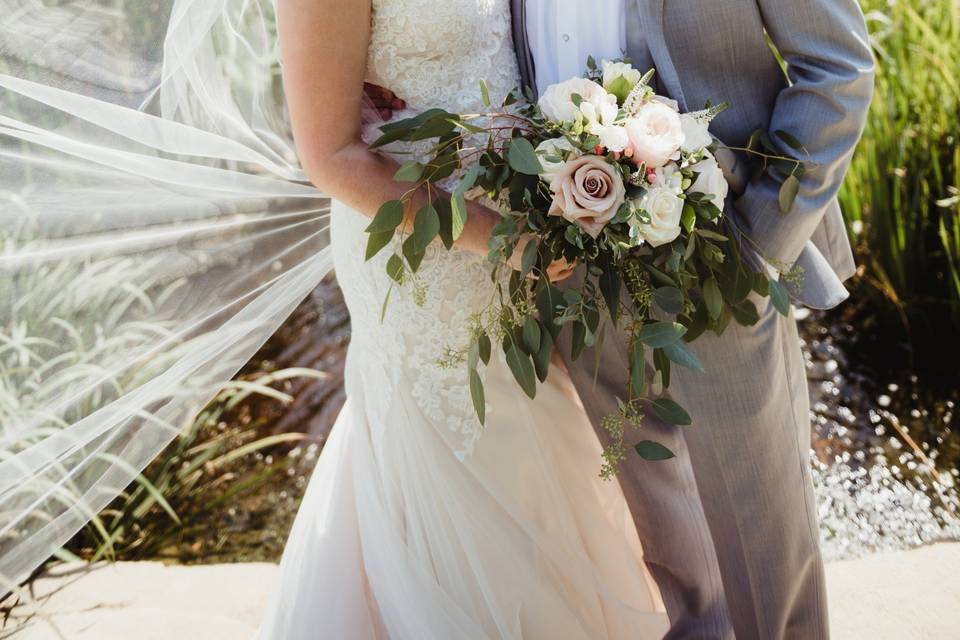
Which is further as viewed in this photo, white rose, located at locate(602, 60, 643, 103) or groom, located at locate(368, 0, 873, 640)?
groom, located at locate(368, 0, 873, 640)

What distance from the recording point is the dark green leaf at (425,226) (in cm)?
175

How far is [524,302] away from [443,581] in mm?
800

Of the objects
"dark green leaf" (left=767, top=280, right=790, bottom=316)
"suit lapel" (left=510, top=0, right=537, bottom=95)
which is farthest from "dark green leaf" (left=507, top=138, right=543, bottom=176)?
"dark green leaf" (left=767, top=280, right=790, bottom=316)

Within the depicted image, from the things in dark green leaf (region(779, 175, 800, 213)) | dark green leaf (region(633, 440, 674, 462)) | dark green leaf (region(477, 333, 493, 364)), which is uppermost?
dark green leaf (region(779, 175, 800, 213))

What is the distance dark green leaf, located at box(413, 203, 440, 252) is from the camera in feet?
5.73

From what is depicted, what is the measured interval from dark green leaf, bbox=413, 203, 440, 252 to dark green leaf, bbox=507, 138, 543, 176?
180mm

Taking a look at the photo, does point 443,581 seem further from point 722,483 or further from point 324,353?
point 324,353

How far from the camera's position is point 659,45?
6.29 ft

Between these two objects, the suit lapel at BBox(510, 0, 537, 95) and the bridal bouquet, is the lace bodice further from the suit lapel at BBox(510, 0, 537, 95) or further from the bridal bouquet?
the bridal bouquet

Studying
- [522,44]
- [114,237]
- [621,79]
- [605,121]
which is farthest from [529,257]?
[114,237]

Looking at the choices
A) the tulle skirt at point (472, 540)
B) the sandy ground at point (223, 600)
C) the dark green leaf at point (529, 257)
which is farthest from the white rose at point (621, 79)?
the sandy ground at point (223, 600)

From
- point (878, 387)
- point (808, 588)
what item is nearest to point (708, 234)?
point (808, 588)

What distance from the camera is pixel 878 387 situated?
3631mm

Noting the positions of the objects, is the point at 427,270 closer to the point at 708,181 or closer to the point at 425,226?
the point at 425,226
